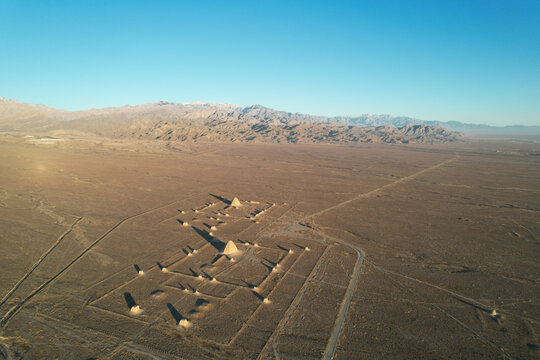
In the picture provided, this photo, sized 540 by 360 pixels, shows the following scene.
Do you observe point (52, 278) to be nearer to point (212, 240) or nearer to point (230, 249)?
point (212, 240)

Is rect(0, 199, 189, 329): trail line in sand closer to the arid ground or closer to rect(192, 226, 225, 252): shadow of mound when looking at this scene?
the arid ground

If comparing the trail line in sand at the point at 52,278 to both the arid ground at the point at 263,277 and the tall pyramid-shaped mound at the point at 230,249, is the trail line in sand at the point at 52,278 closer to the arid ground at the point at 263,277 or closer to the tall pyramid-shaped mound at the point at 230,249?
the arid ground at the point at 263,277

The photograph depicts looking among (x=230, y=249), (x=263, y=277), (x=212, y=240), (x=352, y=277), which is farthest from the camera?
(x=212, y=240)

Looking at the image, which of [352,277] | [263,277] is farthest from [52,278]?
[352,277]

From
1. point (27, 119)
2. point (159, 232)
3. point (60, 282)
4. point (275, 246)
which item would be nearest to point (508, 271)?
point (275, 246)

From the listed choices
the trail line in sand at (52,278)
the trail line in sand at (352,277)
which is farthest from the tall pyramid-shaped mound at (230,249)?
the trail line in sand at (52,278)

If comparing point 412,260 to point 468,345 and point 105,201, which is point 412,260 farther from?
point 105,201

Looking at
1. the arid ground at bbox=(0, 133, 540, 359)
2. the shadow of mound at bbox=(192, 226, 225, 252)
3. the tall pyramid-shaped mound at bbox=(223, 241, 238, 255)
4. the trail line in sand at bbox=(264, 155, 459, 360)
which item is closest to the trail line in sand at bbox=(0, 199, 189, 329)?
the arid ground at bbox=(0, 133, 540, 359)

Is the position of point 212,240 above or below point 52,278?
above
